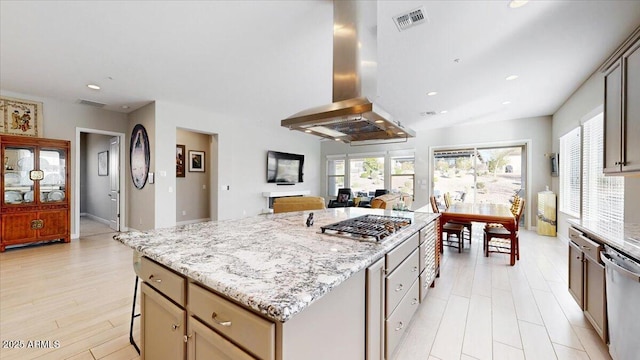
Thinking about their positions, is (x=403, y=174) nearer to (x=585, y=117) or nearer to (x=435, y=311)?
(x=585, y=117)

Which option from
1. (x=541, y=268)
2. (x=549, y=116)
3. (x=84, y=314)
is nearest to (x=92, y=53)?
(x=84, y=314)

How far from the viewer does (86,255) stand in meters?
3.94

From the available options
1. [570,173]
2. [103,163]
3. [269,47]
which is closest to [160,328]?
[269,47]

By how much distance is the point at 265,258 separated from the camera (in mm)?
1185

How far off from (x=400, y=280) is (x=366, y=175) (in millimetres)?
→ 6945

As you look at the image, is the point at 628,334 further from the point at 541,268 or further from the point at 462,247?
the point at 462,247

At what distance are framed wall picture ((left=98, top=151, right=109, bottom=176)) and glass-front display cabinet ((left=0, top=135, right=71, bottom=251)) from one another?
2270 millimetres

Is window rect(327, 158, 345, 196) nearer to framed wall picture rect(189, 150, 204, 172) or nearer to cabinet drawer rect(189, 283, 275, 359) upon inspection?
framed wall picture rect(189, 150, 204, 172)

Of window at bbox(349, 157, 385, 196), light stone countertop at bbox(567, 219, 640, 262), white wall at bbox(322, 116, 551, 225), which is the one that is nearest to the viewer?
light stone countertop at bbox(567, 219, 640, 262)

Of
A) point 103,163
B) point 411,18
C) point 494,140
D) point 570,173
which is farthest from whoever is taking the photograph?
point 103,163

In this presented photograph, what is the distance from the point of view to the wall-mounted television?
23.6 feet

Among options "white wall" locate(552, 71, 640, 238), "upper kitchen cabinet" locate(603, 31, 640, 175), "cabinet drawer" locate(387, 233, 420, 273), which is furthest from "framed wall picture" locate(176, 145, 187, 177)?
"white wall" locate(552, 71, 640, 238)

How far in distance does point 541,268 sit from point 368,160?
5.54 m

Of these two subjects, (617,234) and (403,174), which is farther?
(403,174)
